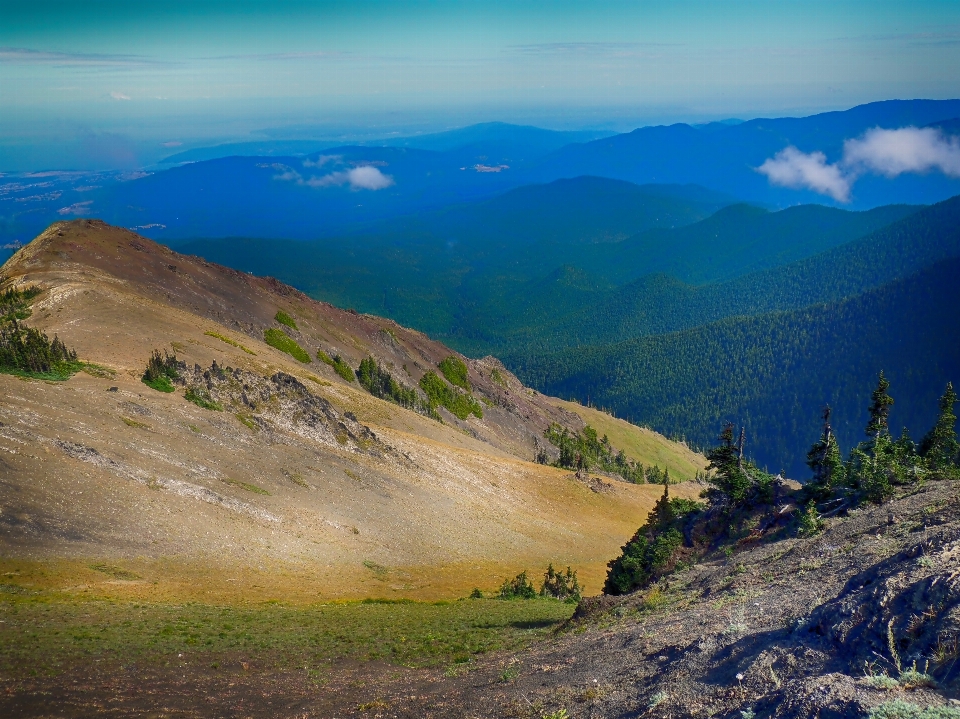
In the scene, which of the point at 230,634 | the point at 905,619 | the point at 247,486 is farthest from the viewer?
the point at 247,486

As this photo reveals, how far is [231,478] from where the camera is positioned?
190ft

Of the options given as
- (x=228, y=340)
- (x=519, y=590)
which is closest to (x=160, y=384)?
(x=228, y=340)

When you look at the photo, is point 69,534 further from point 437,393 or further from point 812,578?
point 437,393

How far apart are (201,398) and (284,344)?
45.4 metres

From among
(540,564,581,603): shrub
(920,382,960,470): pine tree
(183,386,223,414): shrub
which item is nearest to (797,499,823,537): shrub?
(540,564,581,603): shrub

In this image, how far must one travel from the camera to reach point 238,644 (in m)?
30.7

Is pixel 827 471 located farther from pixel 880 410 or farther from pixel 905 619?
pixel 905 619

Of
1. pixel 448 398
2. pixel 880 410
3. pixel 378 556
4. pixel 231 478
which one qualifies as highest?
pixel 880 410

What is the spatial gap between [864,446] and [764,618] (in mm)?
32044

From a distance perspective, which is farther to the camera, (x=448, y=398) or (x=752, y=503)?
(x=448, y=398)

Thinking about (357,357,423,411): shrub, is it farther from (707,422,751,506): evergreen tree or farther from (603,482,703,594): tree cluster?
(603,482,703,594): tree cluster

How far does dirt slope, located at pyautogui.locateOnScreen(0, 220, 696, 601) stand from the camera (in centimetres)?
4447

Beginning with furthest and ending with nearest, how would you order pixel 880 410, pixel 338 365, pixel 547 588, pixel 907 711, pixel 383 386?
1. pixel 383 386
2. pixel 338 365
3. pixel 880 410
4. pixel 547 588
5. pixel 907 711

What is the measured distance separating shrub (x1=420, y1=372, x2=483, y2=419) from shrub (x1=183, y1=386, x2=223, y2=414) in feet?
217
